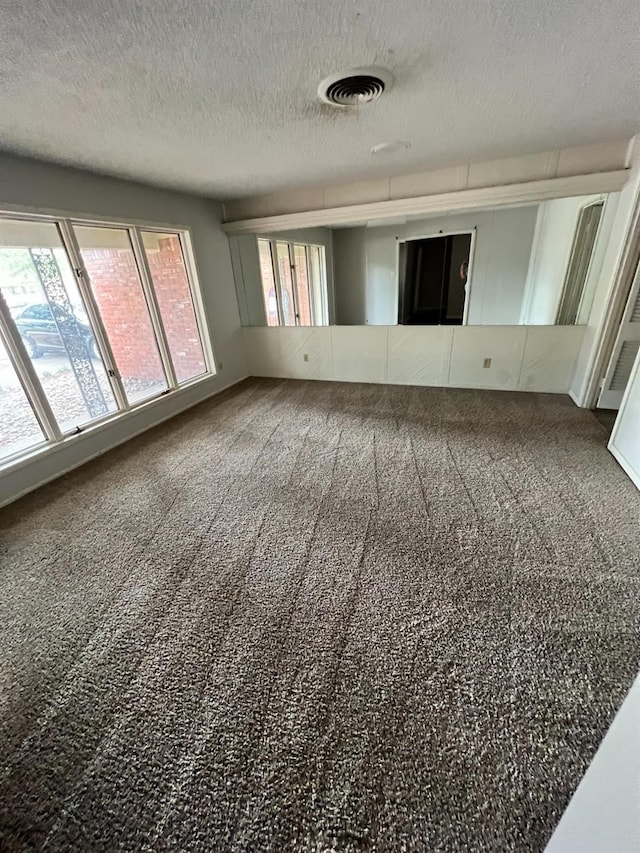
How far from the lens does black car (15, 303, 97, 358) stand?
8.38ft

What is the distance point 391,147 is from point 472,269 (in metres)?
2.15

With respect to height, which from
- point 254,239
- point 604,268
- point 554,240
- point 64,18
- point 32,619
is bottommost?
point 32,619

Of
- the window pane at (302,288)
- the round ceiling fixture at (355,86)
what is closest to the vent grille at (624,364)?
the round ceiling fixture at (355,86)

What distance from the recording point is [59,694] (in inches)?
52.6

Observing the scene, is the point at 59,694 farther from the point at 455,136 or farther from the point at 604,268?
the point at 604,268

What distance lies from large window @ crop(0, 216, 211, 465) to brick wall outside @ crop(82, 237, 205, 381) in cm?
1

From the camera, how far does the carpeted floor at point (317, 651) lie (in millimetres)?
1005

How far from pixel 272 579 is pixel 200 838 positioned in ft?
2.90

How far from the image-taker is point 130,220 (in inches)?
127

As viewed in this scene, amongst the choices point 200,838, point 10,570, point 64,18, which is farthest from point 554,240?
point 10,570

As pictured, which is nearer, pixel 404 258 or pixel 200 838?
pixel 200 838

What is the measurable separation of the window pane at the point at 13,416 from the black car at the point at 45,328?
0.62ft

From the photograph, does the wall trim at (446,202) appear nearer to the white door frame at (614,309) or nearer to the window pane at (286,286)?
the white door frame at (614,309)

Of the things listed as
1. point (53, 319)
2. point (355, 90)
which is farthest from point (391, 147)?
point (53, 319)
